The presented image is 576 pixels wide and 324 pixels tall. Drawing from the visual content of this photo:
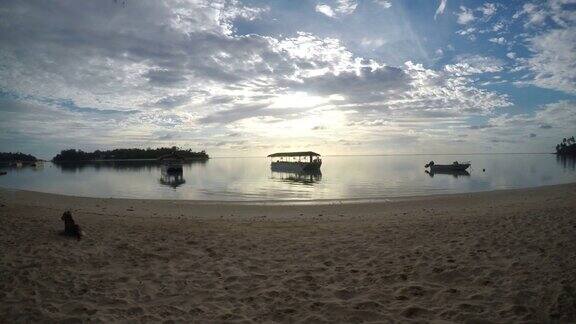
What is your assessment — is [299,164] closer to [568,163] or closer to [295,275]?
[295,275]

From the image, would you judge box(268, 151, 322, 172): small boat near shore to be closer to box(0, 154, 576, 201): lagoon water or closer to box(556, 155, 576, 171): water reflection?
box(0, 154, 576, 201): lagoon water

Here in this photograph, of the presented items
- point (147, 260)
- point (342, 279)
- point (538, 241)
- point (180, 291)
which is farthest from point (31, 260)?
point (538, 241)

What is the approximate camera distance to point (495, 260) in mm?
7309

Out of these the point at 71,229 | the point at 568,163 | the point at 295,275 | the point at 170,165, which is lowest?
the point at 295,275

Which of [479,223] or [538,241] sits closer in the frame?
[538,241]

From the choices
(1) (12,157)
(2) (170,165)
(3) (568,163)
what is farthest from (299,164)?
(1) (12,157)

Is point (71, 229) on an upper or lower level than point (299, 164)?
lower

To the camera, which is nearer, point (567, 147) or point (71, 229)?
point (71, 229)

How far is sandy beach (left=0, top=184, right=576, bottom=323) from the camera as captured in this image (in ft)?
17.4

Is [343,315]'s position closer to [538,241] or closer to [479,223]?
[538,241]

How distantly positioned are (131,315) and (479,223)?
10.7 metres

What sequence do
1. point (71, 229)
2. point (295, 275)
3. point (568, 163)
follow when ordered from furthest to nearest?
point (568, 163) < point (71, 229) < point (295, 275)

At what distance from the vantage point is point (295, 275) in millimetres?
7059

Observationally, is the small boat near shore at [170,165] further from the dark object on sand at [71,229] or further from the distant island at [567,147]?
the distant island at [567,147]
